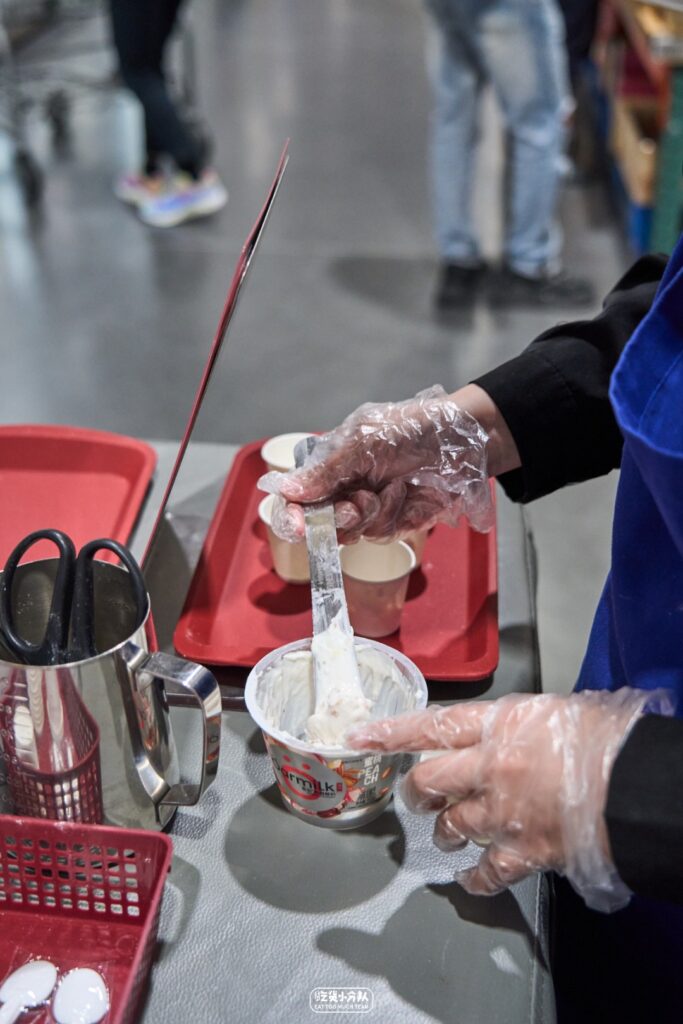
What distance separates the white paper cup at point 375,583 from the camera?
1000mm

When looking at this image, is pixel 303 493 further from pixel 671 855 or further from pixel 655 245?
pixel 655 245

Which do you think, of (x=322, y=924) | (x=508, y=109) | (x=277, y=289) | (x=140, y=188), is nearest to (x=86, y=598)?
(x=322, y=924)

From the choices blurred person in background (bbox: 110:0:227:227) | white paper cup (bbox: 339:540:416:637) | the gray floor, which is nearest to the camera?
white paper cup (bbox: 339:540:416:637)

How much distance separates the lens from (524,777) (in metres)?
0.69

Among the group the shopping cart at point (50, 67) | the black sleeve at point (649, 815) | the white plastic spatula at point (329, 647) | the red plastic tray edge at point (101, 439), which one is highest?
the black sleeve at point (649, 815)

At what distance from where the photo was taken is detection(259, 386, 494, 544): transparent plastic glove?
102 cm

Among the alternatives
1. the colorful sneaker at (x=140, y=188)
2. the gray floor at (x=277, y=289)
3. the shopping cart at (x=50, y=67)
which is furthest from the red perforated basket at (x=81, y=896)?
the shopping cart at (x=50, y=67)

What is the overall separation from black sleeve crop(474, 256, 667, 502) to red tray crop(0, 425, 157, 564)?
47cm

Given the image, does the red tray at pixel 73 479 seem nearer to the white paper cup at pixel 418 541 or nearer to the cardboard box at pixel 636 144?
the white paper cup at pixel 418 541

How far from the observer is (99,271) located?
363 cm

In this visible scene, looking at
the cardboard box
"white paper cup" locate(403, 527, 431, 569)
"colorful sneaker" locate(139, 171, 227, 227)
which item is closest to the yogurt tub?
"white paper cup" locate(403, 527, 431, 569)

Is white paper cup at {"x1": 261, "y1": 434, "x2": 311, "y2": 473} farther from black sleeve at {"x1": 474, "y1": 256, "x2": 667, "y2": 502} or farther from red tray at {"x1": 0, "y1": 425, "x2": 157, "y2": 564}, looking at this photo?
black sleeve at {"x1": 474, "y1": 256, "x2": 667, "y2": 502}

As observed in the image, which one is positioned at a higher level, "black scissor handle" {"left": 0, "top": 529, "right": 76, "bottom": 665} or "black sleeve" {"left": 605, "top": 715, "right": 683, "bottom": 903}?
"black scissor handle" {"left": 0, "top": 529, "right": 76, "bottom": 665}

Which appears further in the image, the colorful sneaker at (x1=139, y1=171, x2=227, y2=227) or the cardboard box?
the colorful sneaker at (x1=139, y1=171, x2=227, y2=227)
